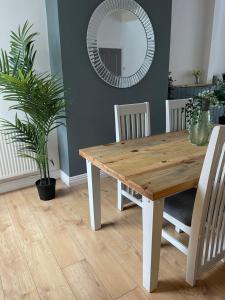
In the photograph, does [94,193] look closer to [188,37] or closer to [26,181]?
[26,181]

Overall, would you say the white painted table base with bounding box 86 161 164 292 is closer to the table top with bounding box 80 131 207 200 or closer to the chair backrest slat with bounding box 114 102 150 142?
the table top with bounding box 80 131 207 200

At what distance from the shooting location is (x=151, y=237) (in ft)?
4.26

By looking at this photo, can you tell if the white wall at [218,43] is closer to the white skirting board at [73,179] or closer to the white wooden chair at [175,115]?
the white wooden chair at [175,115]

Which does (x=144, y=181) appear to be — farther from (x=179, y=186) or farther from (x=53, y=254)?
(x=53, y=254)

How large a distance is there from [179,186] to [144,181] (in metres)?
0.18

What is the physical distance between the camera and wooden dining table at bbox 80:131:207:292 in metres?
1.23

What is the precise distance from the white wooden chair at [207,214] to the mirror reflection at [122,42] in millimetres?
1773

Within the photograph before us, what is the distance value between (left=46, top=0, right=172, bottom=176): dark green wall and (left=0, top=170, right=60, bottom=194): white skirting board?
0.46m

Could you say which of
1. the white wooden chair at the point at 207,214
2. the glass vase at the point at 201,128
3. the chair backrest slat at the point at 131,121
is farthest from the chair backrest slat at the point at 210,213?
the chair backrest slat at the point at 131,121

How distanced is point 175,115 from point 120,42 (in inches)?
43.2

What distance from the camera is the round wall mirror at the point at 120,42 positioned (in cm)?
251

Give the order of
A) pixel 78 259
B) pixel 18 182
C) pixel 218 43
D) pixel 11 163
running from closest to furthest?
1. pixel 78 259
2. pixel 11 163
3. pixel 18 182
4. pixel 218 43

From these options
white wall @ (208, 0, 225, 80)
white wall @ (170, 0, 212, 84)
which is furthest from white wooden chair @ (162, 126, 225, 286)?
white wall @ (208, 0, 225, 80)

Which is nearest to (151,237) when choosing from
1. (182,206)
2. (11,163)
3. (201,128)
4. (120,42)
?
(182,206)
